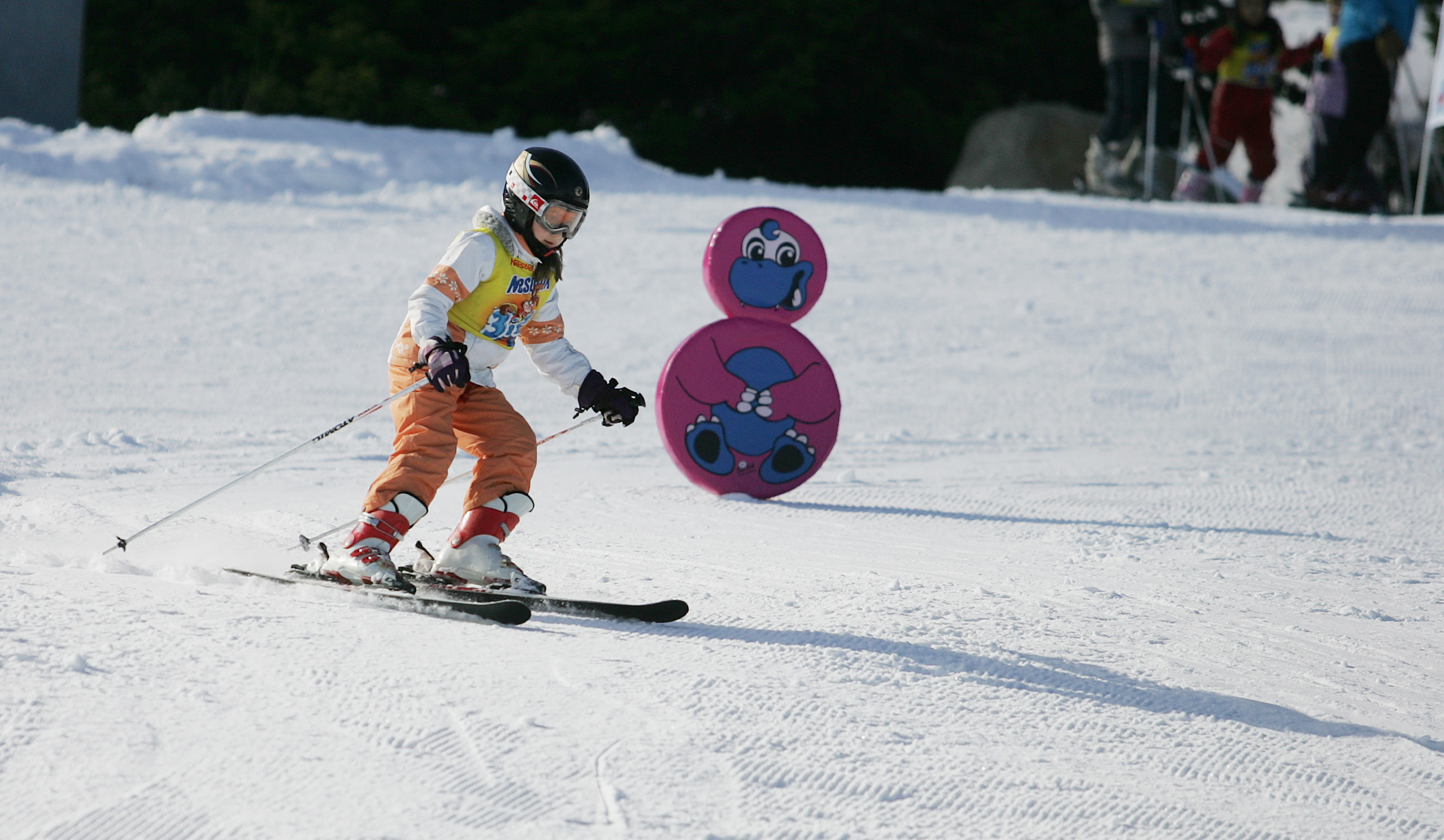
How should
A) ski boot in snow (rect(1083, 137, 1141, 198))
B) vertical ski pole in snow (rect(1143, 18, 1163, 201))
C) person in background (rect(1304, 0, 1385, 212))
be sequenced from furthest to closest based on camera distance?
ski boot in snow (rect(1083, 137, 1141, 198)), vertical ski pole in snow (rect(1143, 18, 1163, 201)), person in background (rect(1304, 0, 1385, 212))

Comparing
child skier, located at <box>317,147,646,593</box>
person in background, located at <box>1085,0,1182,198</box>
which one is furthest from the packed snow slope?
person in background, located at <box>1085,0,1182,198</box>

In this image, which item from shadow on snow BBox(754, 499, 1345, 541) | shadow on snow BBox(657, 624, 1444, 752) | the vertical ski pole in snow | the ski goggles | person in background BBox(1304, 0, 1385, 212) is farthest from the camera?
the vertical ski pole in snow

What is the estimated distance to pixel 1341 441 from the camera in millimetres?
7176

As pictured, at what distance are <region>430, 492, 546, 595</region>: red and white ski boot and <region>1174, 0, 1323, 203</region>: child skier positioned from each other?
10.5 m

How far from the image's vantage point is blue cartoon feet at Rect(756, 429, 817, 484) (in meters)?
5.54

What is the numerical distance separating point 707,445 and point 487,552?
6.29 feet

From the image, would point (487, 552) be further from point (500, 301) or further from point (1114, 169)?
point (1114, 169)

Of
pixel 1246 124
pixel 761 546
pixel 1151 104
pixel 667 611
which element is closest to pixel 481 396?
pixel 667 611

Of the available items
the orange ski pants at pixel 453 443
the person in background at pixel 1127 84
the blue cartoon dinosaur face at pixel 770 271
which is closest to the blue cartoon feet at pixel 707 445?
the blue cartoon dinosaur face at pixel 770 271

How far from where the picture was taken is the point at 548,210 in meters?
3.66

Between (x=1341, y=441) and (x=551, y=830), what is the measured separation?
20.3ft

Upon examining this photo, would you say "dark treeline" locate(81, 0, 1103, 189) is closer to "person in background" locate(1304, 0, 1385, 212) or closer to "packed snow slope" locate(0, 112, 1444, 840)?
"packed snow slope" locate(0, 112, 1444, 840)

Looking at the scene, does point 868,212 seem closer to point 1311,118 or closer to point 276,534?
point 1311,118

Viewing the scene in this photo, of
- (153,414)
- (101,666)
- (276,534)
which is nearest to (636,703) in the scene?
(101,666)
